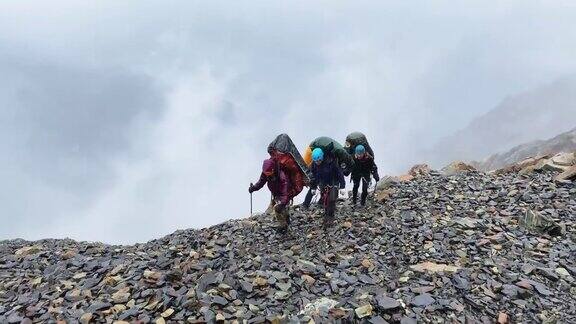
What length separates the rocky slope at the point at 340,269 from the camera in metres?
9.88

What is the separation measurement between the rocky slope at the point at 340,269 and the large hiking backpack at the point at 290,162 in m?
1.57

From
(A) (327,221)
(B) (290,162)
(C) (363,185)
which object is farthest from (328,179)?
(C) (363,185)

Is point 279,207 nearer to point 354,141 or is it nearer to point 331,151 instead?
point 331,151

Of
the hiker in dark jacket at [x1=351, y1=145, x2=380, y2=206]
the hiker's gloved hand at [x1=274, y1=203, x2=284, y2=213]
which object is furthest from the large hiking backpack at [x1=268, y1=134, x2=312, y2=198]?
the hiker in dark jacket at [x1=351, y1=145, x2=380, y2=206]

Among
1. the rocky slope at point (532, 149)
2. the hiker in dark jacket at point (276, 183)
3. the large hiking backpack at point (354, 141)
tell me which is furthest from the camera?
the rocky slope at point (532, 149)

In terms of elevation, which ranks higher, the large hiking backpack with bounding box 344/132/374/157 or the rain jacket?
the large hiking backpack with bounding box 344/132/374/157

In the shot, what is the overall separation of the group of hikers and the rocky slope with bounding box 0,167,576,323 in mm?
950

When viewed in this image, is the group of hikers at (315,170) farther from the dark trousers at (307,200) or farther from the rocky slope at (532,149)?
the rocky slope at (532,149)

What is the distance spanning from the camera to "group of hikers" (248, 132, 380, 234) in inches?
562

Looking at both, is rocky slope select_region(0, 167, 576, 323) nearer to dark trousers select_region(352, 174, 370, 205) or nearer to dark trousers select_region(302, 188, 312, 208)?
dark trousers select_region(302, 188, 312, 208)

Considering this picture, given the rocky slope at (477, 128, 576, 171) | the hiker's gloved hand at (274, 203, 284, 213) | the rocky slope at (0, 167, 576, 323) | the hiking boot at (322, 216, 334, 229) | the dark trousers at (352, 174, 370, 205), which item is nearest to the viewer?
the rocky slope at (0, 167, 576, 323)

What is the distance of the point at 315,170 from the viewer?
15.2 m

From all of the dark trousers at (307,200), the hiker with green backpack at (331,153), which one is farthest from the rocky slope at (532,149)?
the hiker with green backpack at (331,153)

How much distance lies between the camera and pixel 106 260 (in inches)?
526
